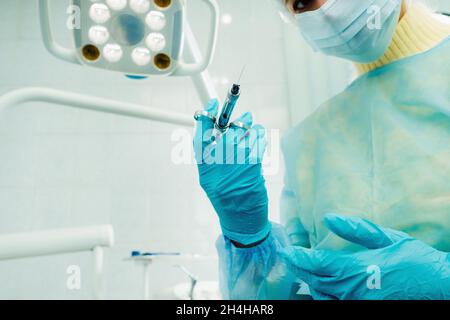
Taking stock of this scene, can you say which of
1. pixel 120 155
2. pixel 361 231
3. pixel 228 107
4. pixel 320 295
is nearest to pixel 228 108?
pixel 228 107

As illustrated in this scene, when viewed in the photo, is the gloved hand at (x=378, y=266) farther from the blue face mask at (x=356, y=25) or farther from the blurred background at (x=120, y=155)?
the blurred background at (x=120, y=155)

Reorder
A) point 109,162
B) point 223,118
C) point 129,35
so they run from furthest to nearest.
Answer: point 109,162 < point 223,118 < point 129,35

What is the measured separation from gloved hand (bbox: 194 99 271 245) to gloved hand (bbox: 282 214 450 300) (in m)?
0.15

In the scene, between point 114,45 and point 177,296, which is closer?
point 114,45

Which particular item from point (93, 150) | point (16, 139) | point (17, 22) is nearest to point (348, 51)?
point (93, 150)

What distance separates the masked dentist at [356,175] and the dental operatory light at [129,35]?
0.19 m

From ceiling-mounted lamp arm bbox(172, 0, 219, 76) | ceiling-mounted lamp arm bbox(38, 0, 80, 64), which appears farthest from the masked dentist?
ceiling-mounted lamp arm bbox(38, 0, 80, 64)

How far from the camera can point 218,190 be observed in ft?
2.71

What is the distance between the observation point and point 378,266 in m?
0.65

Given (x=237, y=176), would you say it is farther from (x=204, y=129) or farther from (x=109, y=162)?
(x=109, y=162)

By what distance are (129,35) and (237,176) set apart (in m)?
0.36

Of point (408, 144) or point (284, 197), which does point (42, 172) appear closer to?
point (284, 197)

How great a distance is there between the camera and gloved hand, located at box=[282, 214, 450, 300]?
0.62m
